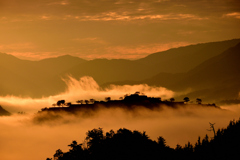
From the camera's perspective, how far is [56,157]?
130m

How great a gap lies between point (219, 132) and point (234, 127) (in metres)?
6.96

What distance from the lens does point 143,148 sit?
116 meters

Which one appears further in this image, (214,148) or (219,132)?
(219,132)

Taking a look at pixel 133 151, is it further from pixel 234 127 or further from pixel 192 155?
pixel 234 127

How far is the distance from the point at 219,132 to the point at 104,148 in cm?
4109

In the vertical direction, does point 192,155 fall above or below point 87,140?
below

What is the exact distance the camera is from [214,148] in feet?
353

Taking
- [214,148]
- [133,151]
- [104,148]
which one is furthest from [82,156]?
[214,148]

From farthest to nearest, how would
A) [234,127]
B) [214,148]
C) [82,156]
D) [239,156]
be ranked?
[234,127]
[82,156]
[214,148]
[239,156]

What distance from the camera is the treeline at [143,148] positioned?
106125mm

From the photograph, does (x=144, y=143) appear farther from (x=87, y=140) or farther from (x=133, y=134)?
(x=87, y=140)

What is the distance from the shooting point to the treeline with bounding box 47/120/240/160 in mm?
106125

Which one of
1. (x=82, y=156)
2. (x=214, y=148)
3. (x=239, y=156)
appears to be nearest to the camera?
(x=239, y=156)

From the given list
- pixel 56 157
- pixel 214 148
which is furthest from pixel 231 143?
pixel 56 157
